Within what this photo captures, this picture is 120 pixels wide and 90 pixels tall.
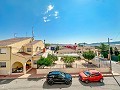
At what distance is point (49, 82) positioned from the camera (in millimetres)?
17453

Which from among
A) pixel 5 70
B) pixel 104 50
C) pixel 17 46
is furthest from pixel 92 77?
pixel 104 50

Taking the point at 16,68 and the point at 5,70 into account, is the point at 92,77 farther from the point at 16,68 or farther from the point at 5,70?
the point at 16,68

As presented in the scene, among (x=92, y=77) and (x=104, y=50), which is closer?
(x=92, y=77)

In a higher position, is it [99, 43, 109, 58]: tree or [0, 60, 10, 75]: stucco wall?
[99, 43, 109, 58]: tree

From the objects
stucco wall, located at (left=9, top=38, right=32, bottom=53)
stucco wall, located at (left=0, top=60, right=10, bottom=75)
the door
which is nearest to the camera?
the door

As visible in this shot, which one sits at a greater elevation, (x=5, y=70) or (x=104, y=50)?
(x=104, y=50)

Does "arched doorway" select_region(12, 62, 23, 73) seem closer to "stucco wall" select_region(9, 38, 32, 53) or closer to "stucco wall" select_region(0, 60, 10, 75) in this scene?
"stucco wall" select_region(0, 60, 10, 75)

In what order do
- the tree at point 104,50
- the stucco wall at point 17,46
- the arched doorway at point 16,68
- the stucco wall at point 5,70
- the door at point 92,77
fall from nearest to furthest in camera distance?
1. the door at point 92,77
2. the stucco wall at point 5,70
3. the arched doorway at point 16,68
4. the stucco wall at point 17,46
5. the tree at point 104,50

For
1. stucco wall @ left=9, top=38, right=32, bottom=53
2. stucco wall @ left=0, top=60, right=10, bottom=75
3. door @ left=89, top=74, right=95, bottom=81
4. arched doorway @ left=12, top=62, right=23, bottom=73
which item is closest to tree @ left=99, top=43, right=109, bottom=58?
stucco wall @ left=9, top=38, right=32, bottom=53

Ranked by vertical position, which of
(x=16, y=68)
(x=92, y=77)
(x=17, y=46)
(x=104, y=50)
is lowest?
(x=92, y=77)

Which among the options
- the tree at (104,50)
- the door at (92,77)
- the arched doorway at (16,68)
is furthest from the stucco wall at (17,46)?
the tree at (104,50)

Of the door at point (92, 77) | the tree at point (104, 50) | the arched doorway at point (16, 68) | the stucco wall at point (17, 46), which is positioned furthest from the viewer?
the tree at point (104, 50)

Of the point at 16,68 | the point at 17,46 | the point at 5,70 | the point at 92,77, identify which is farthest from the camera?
the point at 17,46

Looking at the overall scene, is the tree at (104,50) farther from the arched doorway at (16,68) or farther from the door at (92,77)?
the door at (92,77)
